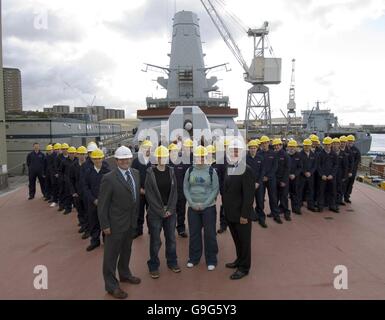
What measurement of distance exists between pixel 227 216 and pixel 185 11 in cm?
2010

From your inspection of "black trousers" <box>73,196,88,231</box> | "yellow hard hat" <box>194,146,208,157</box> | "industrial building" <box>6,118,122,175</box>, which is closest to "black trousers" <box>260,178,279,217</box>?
"yellow hard hat" <box>194,146,208,157</box>

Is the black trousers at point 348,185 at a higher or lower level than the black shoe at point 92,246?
higher

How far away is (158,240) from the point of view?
14.2 feet

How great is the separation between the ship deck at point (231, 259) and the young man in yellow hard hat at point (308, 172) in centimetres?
46

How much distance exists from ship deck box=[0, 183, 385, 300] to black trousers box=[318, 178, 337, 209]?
15.8 inches

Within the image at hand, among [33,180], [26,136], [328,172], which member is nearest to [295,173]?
[328,172]


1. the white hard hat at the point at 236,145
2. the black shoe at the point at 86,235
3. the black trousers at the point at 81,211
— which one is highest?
the white hard hat at the point at 236,145

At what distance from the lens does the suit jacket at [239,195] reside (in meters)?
4.16

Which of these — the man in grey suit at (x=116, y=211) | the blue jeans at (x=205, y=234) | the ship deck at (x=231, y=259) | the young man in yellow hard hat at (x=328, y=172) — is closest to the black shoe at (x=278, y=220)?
the ship deck at (x=231, y=259)

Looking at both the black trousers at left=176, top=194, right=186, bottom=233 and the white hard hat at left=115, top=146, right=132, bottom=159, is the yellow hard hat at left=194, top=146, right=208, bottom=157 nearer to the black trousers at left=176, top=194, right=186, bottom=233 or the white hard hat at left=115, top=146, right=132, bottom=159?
Answer: the white hard hat at left=115, top=146, right=132, bottom=159

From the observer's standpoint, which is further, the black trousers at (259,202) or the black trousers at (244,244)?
the black trousers at (259,202)

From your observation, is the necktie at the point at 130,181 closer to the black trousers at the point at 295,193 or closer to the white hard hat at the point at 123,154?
the white hard hat at the point at 123,154
